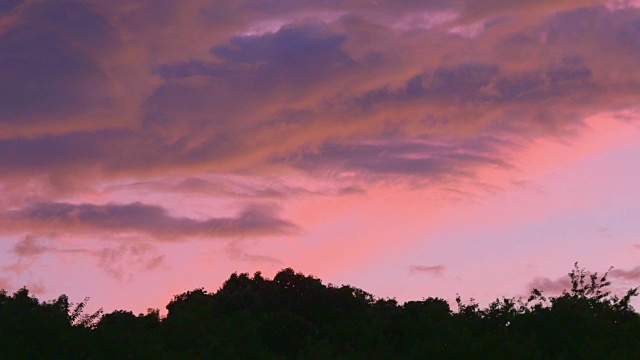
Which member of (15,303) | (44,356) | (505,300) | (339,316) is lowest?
(44,356)

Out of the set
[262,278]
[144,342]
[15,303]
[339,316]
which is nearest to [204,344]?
[144,342]

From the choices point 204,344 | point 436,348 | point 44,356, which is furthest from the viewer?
point 204,344

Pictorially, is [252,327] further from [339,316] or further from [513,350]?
[339,316]

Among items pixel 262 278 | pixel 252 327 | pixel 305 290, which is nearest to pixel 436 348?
pixel 252 327

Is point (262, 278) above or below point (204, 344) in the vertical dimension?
above

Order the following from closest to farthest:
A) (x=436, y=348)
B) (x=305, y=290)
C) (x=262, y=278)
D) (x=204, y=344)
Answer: (x=436, y=348)
(x=204, y=344)
(x=305, y=290)
(x=262, y=278)

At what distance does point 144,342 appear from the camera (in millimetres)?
41906

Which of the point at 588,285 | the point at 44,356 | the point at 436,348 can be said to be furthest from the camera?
the point at 588,285

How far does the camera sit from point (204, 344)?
1912 inches

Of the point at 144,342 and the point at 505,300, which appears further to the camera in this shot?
the point at 505,300

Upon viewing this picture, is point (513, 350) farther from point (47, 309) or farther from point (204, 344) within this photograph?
point (47, 309)

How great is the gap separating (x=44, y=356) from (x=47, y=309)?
3762 millimetres

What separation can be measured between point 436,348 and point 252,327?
1647 cm

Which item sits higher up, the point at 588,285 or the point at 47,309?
the point at 588,285
